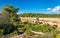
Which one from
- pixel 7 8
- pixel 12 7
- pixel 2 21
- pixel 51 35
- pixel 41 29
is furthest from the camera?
pixel 12 7

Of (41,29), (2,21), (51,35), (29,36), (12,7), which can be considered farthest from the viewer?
(12,7)

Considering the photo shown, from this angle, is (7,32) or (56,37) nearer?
Result: (56,37)

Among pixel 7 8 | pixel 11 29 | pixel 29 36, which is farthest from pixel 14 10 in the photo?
pixel 29 36

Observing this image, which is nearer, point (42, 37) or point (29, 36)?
point (42, 37)

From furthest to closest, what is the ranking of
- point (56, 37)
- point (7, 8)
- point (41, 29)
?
point (7, 8)
point (41, 29)
point (56, 37)

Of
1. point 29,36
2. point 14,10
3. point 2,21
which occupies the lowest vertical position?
point 29,36

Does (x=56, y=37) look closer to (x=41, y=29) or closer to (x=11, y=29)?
(x=41, y=29)

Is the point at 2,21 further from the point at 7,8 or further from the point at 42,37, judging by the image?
the point at 7,8

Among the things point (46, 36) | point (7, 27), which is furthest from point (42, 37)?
point (7, 27)

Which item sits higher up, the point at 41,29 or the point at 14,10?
the point at 14,10
